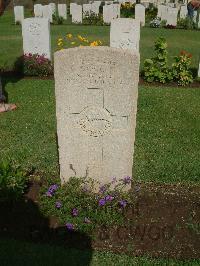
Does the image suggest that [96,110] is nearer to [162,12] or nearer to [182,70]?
[182,70]

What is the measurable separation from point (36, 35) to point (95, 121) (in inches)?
292

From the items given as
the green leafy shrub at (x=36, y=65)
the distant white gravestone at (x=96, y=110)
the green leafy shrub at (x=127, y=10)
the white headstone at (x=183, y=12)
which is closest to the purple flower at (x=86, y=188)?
the distant white gravestone at (x=96, y=110)

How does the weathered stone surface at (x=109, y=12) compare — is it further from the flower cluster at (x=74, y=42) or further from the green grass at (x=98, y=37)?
the flower cluster at (x=74, y=42)

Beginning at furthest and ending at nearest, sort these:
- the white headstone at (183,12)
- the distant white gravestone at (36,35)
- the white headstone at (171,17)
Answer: the white headstone at (183,12), the white headstone at (171,17), the distant white gravestone at (36,35)

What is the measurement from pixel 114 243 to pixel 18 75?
26.7 ft

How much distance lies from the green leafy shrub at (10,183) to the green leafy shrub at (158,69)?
6632mm

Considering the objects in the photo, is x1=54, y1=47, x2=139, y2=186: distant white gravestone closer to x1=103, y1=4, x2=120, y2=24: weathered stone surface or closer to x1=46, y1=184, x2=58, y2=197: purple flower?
x1=46, y1=184, x2=58, y2=197: purple flower

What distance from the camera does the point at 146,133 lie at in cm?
710

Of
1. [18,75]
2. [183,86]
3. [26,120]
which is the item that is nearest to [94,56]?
[26,120]

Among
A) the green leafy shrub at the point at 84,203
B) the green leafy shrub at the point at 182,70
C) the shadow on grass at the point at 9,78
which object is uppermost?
the green leafy shrub at the point at 182,70

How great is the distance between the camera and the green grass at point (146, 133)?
19.1ft

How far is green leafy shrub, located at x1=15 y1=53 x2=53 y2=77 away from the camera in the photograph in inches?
430

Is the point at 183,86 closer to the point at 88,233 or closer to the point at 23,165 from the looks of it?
the point at 23,165

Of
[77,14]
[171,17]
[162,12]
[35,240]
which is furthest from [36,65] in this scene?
[162,12]
